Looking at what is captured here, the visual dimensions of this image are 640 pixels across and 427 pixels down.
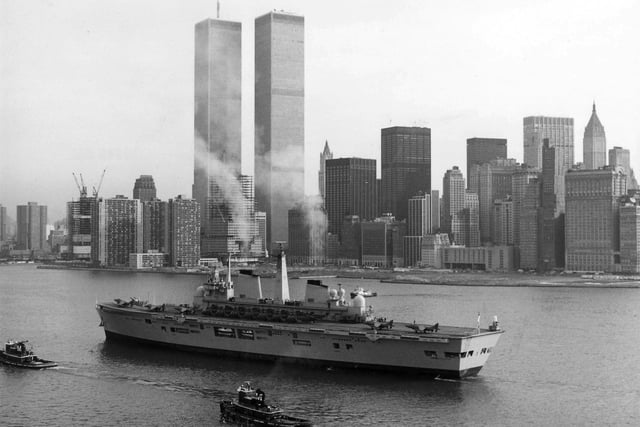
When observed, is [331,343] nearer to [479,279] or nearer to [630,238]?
[479,279]

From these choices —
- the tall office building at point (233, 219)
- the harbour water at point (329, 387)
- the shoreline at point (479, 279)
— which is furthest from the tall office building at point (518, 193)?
the harbour water at point (329, 387)

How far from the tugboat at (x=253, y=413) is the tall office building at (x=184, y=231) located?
158 meters

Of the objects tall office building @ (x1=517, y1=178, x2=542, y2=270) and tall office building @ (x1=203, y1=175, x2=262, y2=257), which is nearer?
tall office building @ (x1=203, y1=175, x2=262, y2=257)

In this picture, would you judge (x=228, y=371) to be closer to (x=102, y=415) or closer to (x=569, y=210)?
(x=102, y=415)

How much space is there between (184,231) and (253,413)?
6483 inches

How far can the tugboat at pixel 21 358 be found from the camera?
4322cm

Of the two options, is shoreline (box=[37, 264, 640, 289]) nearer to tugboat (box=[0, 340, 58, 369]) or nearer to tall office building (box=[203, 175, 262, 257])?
tall office building (box=[203, 175, 262, 257])

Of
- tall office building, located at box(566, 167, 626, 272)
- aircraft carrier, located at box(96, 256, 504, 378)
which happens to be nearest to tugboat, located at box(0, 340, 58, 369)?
aircraft carrier, located at box(96, 256, 504, 378)

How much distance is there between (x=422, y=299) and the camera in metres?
96.4

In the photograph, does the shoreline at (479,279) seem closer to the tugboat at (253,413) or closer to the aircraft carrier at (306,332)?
the aircraft carrier at (306,332)

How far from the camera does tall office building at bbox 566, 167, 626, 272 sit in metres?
164

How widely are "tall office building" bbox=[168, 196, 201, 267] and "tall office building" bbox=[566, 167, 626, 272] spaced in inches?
3173

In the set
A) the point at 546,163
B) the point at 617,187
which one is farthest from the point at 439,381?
the point at 546,163

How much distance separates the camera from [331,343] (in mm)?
41094
